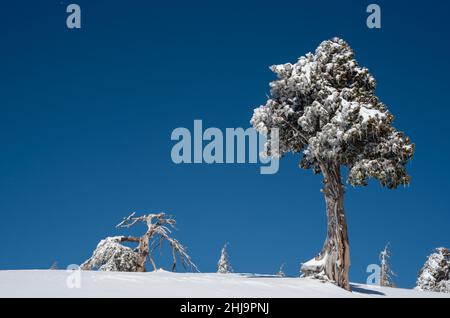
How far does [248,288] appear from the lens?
15.9 metres

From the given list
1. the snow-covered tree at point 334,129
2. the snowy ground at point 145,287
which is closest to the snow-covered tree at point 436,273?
the snow-covered tree at point 334,129

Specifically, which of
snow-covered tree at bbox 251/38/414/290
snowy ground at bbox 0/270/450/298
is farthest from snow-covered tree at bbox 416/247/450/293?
snowy ground at bbox 0/270/450/298

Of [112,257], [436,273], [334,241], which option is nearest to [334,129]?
[334,241]

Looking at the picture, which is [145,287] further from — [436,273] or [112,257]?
[436,273]

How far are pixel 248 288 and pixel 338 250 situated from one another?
6.67 meters

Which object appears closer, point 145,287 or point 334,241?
point 145,287

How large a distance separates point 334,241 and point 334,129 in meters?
4.80

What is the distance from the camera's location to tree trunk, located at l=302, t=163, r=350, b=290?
20.9 m

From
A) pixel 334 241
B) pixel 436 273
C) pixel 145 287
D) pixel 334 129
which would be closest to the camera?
pixel 145 287

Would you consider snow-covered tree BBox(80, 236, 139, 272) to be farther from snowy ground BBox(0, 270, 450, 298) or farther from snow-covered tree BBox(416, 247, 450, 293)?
snow-covered tree BBox(416, 247, 450, 293)

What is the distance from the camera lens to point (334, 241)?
21625 mm

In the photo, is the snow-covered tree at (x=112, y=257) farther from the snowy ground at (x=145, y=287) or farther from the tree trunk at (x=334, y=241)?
the snowy ground at (x=145, y=287)

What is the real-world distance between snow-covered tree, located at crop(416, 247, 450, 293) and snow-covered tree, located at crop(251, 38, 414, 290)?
25.8m
